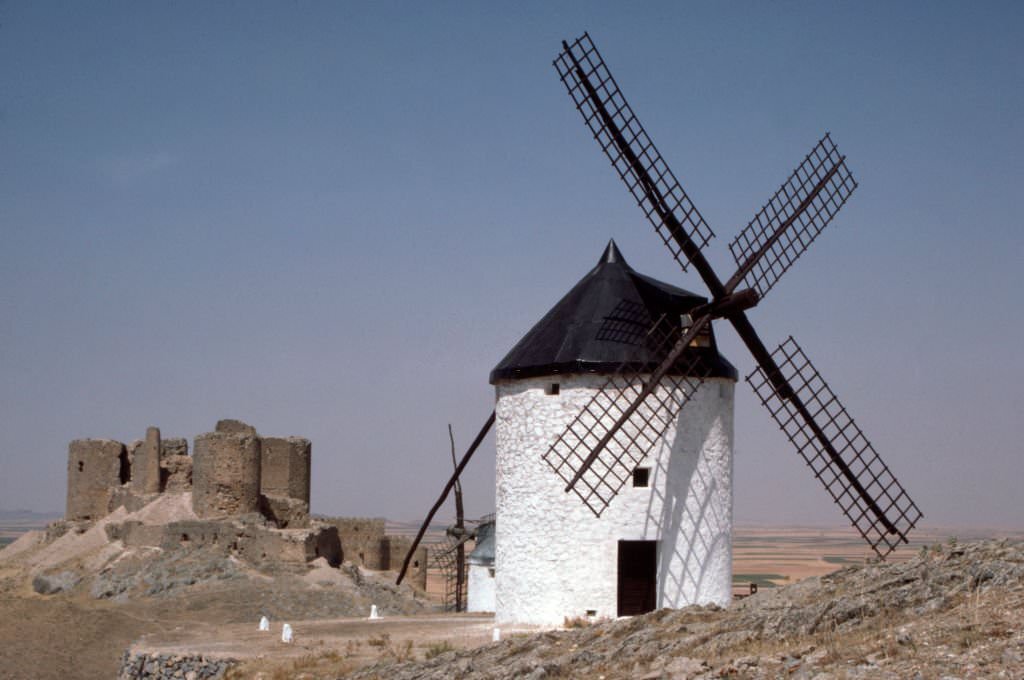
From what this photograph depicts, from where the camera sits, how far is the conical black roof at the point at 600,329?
1852 cm

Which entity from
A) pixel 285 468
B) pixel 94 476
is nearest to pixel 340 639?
pixel 285 468

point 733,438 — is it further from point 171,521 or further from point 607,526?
point 171,521

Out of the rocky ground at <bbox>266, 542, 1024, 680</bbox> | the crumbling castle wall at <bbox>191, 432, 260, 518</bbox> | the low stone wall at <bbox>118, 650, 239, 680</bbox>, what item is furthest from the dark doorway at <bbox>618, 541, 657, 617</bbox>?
the crumbling castle wall at <bbox>191, 432, 260, 518</bbox>

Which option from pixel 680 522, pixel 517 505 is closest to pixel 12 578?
pixel 517 505

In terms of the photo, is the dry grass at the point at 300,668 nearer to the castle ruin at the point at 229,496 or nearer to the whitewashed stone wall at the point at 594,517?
the whitewashed stone wall at the point at 594,517

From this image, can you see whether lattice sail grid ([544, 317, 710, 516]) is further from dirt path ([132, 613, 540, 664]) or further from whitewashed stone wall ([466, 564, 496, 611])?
whitewashed stone wall ([466, 564, 496, 611])

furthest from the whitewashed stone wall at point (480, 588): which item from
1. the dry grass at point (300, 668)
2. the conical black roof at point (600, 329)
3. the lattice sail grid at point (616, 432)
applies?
the dry grass at point (300, 668)

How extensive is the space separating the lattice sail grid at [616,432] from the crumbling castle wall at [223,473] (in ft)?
49.3

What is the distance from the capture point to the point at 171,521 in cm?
3177

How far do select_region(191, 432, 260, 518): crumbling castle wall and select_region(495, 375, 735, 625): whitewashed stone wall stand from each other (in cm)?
1369

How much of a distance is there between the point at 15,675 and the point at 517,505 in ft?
33.9

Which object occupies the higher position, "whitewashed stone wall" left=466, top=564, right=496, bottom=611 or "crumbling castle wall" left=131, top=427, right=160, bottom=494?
"crumbling castle wall" left=131, top=427, right=160, bottom=494

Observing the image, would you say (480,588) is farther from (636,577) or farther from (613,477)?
(613,477)

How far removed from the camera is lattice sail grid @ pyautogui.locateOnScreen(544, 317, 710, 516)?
1812 cm
